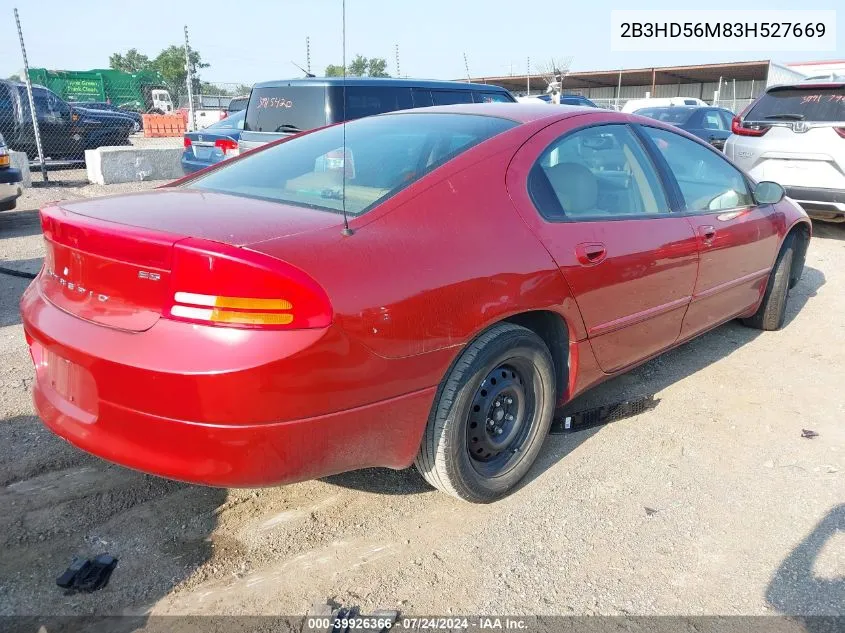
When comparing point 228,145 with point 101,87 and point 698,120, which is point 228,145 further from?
point 101,87

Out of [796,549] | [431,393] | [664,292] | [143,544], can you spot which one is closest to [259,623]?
[143,544]

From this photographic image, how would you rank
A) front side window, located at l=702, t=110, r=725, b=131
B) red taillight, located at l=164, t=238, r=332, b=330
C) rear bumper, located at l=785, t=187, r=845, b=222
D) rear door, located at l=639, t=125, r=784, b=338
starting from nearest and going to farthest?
red taillight, located at l=164, t=238, r=332, b=330
rear door, located at l=639, t=125, r=784, b=338
rear bumper, located at l=785, t=187, r=845, b=222
front side window, located at l=702, t=110, r=725, b=131

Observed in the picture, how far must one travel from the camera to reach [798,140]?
7344mm

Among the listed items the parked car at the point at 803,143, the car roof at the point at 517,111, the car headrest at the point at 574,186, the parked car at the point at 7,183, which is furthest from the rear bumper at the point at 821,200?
the parked car at the point at 7,183

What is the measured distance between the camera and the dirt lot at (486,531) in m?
2.25

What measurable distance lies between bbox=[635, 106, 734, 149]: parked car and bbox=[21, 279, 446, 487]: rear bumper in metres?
12.0

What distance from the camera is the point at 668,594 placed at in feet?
7.53

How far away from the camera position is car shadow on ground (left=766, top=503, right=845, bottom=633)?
86.6 inches

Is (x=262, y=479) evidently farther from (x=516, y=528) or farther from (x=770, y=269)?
(x=770, y=269)

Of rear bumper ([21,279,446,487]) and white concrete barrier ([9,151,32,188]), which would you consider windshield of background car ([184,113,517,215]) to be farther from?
white concrete barrier ([9,151,32,188])

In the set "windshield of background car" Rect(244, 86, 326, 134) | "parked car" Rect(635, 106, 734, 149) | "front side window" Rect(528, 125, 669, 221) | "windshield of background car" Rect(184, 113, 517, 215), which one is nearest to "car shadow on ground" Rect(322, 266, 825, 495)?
"front side window" Rect(528, 125, 669, 221)

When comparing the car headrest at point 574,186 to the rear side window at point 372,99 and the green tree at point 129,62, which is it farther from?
the green tree at point 129,62

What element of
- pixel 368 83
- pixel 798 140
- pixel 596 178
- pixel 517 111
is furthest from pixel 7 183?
pixel 798 140

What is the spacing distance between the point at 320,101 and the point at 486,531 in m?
5.63
